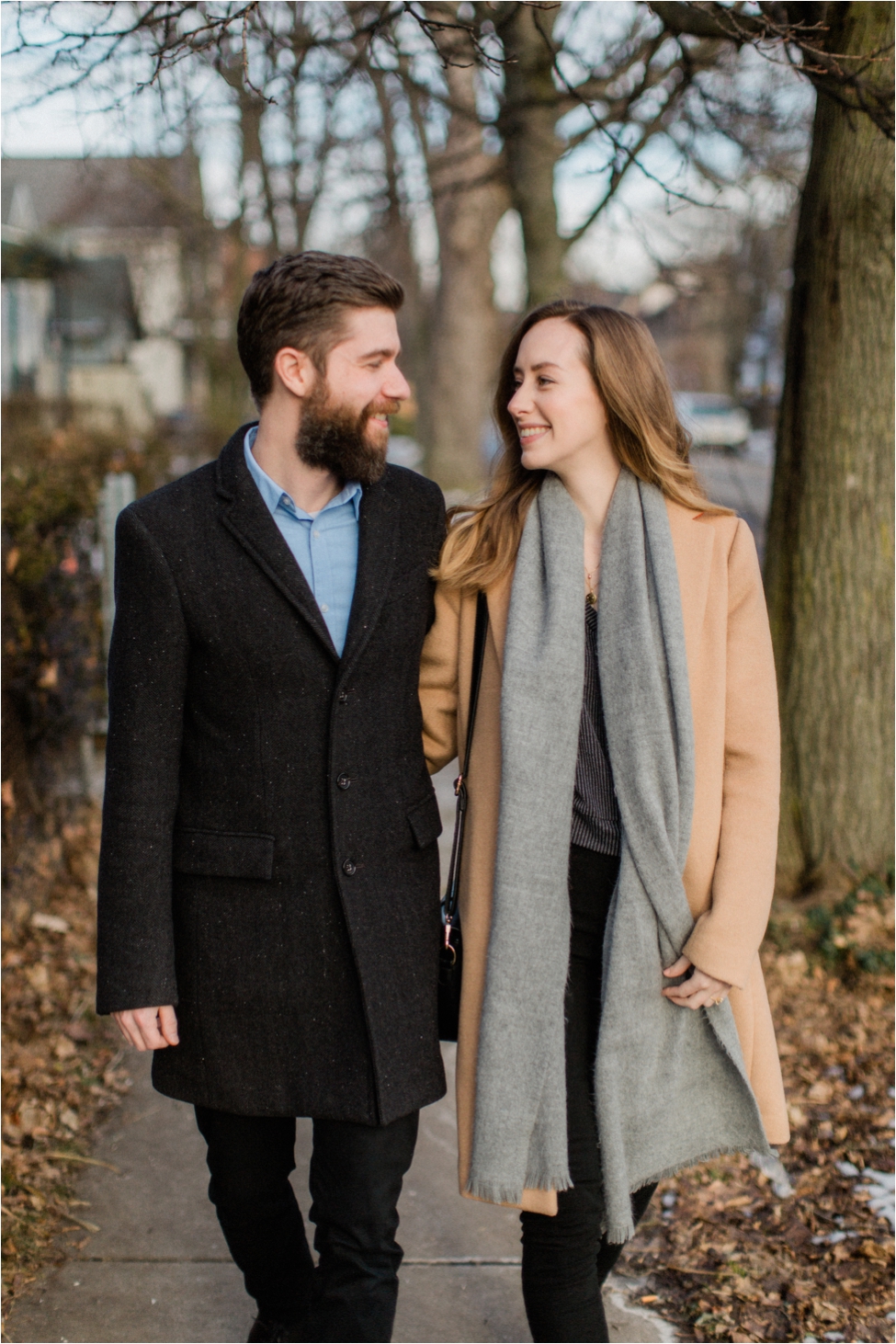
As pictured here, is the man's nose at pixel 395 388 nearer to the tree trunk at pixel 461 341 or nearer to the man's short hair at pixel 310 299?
the man's short hair at pixel 310 299

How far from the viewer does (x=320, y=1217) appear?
235cm

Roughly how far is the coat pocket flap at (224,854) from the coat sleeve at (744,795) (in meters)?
0.85

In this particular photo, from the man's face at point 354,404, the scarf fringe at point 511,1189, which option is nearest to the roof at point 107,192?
the man's face at point 354,404

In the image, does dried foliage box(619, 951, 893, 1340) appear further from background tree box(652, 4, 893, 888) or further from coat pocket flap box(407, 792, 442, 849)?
coat pocket flap box(407, 792, 442, 849)

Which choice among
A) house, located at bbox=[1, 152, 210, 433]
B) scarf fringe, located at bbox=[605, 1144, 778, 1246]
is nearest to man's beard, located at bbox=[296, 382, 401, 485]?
scarf fringe, located at bbox=[605, 1144, 778, 1246]

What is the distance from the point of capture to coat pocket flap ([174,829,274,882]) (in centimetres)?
236

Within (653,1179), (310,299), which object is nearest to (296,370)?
(310,299)

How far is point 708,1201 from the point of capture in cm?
336

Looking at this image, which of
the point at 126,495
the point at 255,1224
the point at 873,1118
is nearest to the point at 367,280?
the point at 255,1224

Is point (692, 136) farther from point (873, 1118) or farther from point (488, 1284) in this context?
point (488, 1284)

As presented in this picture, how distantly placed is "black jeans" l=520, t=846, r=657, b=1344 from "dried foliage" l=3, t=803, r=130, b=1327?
138 cm

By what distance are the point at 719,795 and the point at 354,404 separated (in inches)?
42.3

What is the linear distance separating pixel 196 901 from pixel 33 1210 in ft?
4.48

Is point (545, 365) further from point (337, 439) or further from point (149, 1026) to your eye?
point (149, 1026)
